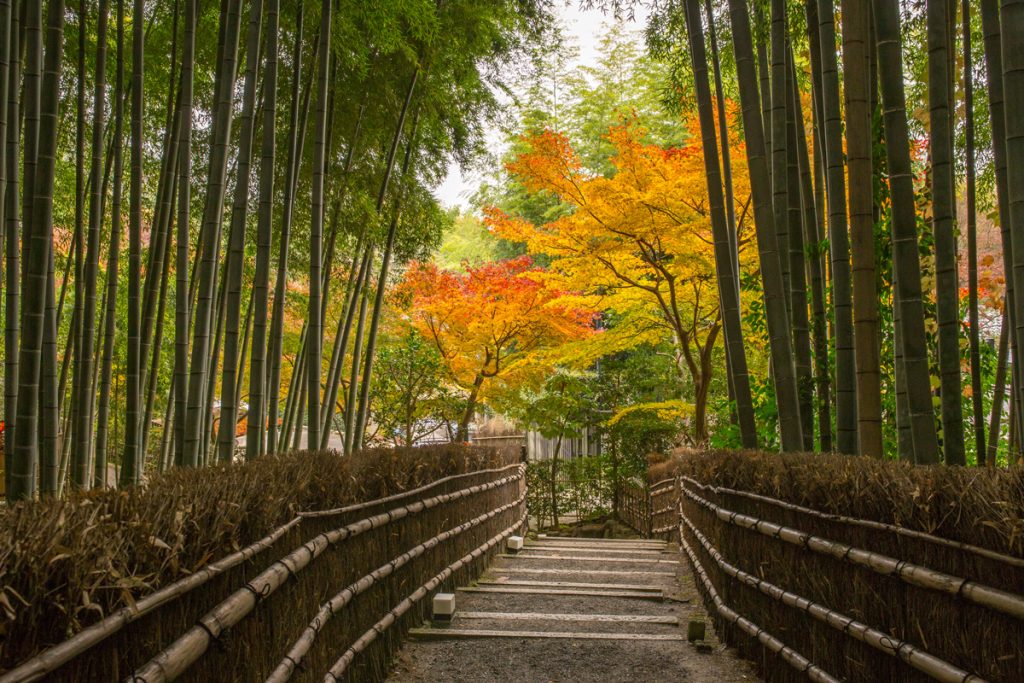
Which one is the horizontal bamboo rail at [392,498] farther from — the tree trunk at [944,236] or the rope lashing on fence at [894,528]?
the tree trunk at [944,236]

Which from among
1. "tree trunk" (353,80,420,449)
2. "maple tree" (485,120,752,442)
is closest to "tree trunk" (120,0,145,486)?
"tree trunk" (353,80,420,449)

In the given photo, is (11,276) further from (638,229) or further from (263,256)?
(638,229)

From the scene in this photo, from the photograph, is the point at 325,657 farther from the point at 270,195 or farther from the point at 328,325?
the point at 328,325

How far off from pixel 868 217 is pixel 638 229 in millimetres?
4988

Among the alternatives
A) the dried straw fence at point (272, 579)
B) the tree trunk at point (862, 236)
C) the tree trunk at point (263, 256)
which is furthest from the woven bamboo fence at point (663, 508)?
the tree trunk at point (263, 256)

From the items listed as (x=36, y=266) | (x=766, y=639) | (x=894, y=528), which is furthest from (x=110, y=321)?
(x=894, y=528)

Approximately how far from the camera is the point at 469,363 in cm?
1101

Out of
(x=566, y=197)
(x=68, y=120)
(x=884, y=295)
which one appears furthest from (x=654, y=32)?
(x=68, y=120)

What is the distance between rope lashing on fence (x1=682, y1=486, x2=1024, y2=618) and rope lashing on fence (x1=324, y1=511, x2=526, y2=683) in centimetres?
139

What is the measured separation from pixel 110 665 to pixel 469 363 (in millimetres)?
9786

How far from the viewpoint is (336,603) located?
2559 millimetres

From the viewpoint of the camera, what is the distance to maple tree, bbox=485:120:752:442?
7.72 meters

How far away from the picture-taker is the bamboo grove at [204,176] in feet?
10.1

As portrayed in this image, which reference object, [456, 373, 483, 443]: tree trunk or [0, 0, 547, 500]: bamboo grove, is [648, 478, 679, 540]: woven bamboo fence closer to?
[456, 373, 483, 443]: tree trunk
